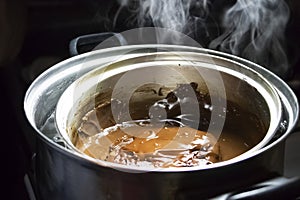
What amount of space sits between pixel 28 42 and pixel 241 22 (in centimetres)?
46

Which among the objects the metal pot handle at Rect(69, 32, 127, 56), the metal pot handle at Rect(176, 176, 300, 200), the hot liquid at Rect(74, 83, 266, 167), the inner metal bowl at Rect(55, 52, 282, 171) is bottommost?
the hot liquid at Rect(74, 83, 266, 167)

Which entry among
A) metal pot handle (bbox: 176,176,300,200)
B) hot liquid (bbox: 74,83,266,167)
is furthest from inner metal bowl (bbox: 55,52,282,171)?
metal pot handle (bbox: 176,176,300,200)

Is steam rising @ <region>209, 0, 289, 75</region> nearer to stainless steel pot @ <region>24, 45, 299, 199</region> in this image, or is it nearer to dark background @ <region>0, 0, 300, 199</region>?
dark background @ <region>0, 0, 300, 199</region>

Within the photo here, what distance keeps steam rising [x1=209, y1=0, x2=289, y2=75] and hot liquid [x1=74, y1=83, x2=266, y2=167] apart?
309 millimetres

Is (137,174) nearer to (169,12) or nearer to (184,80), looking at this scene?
(184,80)

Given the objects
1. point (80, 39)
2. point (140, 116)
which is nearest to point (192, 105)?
point (140, 116)

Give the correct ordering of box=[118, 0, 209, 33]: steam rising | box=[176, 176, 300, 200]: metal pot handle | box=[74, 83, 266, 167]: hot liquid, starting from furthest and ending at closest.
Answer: box=[118, 0, 209, 33]: steam rising
box=[74, 83, 266, 167]: hot liquid
box=[176, 176, 300, 200]: metal pot handle

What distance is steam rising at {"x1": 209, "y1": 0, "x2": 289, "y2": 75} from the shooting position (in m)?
1.10

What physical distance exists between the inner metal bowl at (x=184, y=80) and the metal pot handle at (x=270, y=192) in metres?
0.15

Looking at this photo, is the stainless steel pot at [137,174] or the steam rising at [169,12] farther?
the steam rising at [169,12]

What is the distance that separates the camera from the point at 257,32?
3.75ft

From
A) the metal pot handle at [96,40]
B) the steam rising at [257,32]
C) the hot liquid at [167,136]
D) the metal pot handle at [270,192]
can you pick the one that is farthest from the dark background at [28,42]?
the metal pot handle at [270,192]

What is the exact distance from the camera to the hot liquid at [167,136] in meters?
0.75

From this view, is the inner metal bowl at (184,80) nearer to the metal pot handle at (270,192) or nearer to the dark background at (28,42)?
the metal pot handle at (270,192)
